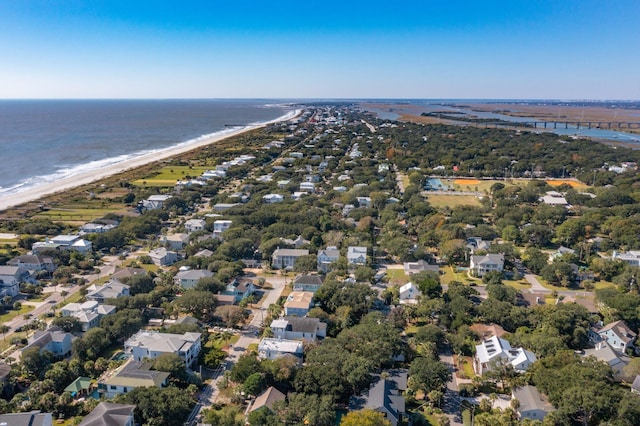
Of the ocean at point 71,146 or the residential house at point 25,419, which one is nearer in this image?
the residential house at point 25,419

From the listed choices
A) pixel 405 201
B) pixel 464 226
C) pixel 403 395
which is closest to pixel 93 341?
pixel 403 395

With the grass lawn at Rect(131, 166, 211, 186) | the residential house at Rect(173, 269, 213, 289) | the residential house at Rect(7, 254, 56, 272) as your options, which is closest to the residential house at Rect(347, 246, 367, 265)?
the residential house at Rect(173, 269, 213, 289)

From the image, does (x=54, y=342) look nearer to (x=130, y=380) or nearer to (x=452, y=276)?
(x=130, y=380)

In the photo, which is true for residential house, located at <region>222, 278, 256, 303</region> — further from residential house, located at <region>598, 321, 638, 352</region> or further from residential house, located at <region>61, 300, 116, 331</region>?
residential house, located at <region>598, 321, 638, 352</region>

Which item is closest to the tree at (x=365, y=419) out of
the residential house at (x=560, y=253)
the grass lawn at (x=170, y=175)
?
the residential house at (x=560, y=253)

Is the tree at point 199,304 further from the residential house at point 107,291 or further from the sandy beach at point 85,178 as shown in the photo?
the sandy beach at point 85,178
